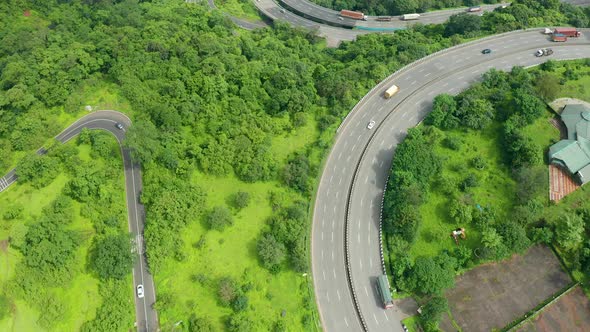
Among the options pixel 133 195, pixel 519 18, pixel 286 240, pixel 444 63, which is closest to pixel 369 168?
pixel 286 240

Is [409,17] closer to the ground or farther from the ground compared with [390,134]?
farther from the ground

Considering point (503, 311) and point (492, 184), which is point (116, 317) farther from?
point (492, 184)

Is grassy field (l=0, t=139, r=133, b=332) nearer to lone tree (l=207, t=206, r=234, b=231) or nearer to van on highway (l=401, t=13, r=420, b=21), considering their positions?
lone tree (l=207, t=206, r=234, b=231)

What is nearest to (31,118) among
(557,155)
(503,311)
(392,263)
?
(392,263)

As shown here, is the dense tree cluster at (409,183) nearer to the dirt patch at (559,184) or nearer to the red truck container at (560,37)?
the dirt patch at (559,184)

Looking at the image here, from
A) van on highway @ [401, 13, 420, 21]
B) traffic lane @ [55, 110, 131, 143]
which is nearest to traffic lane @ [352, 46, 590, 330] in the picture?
van on highway @ [401, 13, 420, 21]

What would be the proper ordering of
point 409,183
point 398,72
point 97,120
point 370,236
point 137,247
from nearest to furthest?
point 137,247, point 370,236, point 409,183, point 97,120, point 398,72

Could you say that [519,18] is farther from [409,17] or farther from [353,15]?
[353,15]
